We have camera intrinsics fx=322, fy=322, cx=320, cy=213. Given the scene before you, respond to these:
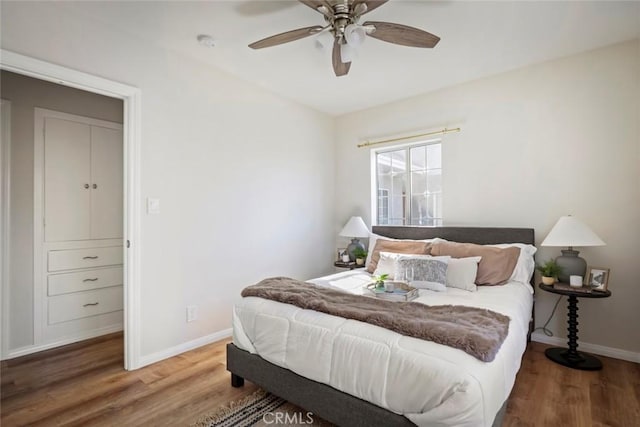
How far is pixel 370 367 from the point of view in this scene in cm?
154

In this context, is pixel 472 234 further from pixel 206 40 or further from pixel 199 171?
pixel 206 40

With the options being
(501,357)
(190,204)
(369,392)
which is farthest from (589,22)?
(190,204)

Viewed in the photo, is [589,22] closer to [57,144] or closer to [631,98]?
[631,98]

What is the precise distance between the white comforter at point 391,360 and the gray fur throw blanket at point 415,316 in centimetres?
4

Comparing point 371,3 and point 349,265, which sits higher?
point 371,3

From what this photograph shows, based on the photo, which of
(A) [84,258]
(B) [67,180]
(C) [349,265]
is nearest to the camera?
(B) [67,180]

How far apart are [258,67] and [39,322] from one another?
311 centimetres

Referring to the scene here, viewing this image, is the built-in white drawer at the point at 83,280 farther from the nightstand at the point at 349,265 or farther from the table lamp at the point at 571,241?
the table lamp at the point at 571,241

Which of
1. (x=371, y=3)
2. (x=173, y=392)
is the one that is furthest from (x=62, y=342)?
(x=371, y=3)

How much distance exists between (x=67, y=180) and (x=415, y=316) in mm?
3452

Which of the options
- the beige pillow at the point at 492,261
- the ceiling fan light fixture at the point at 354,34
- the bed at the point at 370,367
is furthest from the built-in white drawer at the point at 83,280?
the beige pillow at the point at 492,261

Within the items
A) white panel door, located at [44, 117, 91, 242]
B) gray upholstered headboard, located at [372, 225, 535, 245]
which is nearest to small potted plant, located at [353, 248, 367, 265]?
gray upholstered headboard, located at [372, 225, 535, 245]

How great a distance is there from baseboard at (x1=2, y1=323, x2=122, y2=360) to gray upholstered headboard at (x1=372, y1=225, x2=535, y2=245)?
10.6 ft

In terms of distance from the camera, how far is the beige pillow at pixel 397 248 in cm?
320
